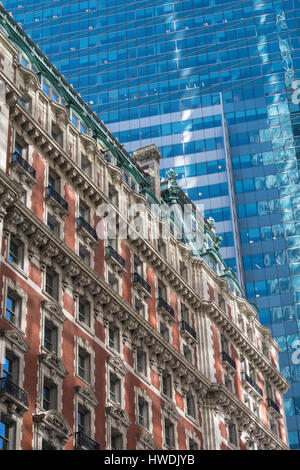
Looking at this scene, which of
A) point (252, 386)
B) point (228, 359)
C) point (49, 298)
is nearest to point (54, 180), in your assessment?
point (49, 298)

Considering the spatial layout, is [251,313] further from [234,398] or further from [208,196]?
[208,196]

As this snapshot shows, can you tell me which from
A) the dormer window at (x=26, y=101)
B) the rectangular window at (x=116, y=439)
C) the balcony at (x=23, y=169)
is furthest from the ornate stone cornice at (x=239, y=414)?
the dormer window at (x=26, y=101)

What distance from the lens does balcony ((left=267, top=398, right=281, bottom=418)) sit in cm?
8507

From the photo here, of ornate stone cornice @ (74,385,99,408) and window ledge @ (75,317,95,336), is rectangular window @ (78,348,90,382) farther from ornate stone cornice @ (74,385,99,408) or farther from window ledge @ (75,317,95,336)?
window ledge @ (75,317,95,336)

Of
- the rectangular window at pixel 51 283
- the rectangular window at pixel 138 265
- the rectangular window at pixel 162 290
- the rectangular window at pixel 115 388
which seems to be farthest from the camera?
the rectangular window at pixel 162 290

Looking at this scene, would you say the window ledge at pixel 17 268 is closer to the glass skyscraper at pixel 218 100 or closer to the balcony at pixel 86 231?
the balcony at pixel 86 231

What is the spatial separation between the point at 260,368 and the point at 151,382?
23.8 meters

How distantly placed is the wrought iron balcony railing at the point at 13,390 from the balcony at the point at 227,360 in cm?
3026

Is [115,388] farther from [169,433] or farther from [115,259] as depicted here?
[115,259]

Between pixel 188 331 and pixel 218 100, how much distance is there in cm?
8993

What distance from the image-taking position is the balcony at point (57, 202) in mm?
59250

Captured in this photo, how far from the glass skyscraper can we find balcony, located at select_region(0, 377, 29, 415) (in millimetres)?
79928

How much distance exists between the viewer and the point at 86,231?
6212cm
